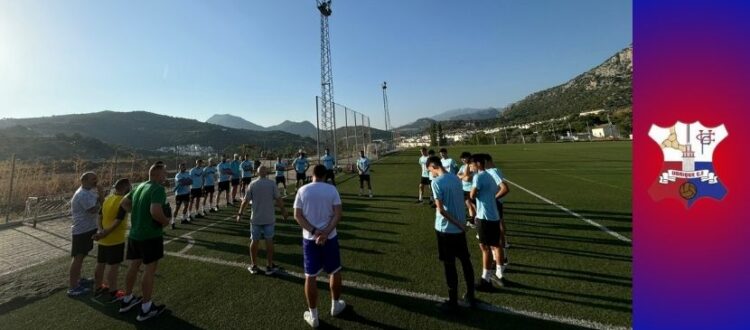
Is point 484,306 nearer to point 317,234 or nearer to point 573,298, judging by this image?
point 573,298

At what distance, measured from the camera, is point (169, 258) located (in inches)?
265

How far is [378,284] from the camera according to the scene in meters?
5.14

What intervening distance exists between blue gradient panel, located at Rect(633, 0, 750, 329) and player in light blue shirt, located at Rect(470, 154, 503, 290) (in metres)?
2.55

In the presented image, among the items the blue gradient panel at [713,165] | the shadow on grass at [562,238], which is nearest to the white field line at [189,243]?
the shadow on grass at [562,238]

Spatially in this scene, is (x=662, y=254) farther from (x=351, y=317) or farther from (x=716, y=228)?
(x=351, y=317)

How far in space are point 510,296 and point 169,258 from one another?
20.6ft

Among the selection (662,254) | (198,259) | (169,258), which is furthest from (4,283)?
(662,254)

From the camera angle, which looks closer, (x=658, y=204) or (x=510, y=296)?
(x=658, y=204)

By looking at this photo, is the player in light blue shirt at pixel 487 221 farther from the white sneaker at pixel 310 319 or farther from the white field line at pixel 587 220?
the white sneaker at pixel 310 319

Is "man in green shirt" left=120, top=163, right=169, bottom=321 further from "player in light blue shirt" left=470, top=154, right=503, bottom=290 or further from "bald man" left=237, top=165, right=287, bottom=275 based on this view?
"player in light blue shirt" left=470, top=154, right=503, bottom=290

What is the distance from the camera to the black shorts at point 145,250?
4.38m

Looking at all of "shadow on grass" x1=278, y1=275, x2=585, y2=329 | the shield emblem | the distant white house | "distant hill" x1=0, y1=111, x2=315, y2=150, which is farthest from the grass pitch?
the distant white house

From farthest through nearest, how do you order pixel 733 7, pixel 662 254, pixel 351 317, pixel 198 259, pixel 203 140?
pixel 203 140 < pixel 198 259 < pixel 351 317 < pixel 662 254 < pixel 733 7

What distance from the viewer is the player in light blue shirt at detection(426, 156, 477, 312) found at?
418 centimetres
